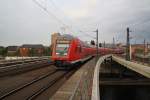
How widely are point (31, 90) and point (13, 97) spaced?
2255 mm

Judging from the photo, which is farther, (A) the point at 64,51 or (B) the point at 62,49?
(B) the point at 62,49

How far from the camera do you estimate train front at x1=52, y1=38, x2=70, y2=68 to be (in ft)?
88.2

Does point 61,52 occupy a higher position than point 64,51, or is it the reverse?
point 64,51

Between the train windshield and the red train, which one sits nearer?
the red train

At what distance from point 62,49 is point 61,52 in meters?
0.34

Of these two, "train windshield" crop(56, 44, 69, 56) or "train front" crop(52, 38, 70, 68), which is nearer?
"train front" crop(52, 38, 70, 68)

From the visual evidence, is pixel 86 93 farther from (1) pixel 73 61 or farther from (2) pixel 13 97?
(1) pixel 73 61

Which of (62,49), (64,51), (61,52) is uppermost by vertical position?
(62,49)

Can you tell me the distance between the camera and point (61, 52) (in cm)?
2719

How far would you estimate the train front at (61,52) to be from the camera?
2688 cm

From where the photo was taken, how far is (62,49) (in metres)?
27.2

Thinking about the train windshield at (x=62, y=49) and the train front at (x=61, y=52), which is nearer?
the train front at (x=61, y=52)

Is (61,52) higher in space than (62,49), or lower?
lower

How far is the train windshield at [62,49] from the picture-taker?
A: 27.1 meters
